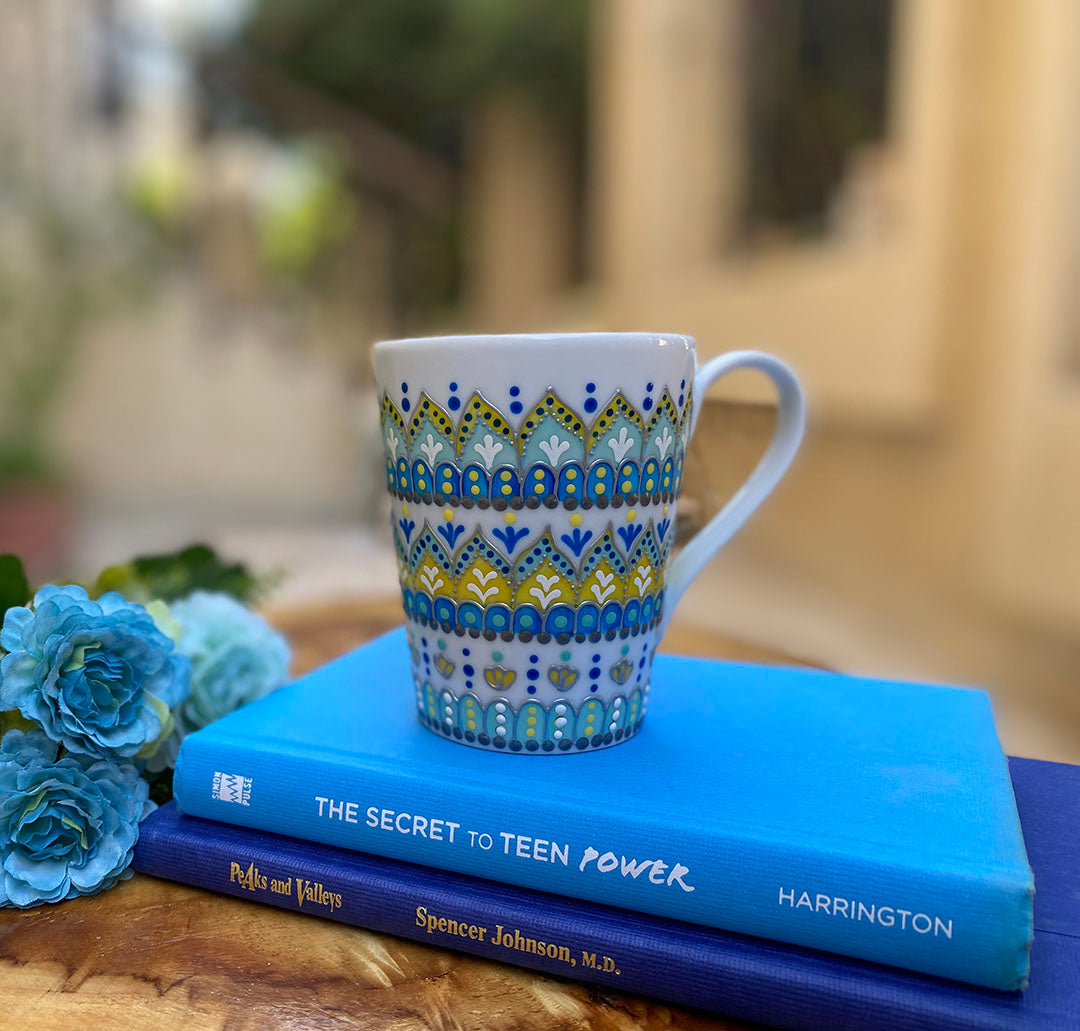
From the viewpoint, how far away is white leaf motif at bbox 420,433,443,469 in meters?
0.36

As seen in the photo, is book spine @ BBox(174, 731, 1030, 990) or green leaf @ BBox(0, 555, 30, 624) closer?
book spine @ BBox(174, 731, 1030, 990)

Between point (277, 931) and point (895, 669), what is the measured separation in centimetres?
151

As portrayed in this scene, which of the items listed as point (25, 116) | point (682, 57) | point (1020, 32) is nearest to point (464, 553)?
point (1020, 32)

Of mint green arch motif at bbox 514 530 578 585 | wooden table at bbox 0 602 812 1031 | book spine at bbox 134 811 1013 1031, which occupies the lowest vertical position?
wooden table at bbox 0 602 812 1031

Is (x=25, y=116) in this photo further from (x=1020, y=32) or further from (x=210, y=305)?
(x=1020, y=32)

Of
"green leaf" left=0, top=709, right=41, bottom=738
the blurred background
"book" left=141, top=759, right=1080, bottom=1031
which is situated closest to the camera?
"book" left=141, top=759, right=1080, bottom=1031

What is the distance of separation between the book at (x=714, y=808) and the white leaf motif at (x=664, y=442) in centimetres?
12

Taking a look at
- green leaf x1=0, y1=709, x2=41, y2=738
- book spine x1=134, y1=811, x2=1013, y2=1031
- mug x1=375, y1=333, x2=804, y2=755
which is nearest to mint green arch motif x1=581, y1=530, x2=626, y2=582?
mug x1=375, y1=333, x2=804, y2=755

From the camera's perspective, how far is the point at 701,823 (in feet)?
1.01

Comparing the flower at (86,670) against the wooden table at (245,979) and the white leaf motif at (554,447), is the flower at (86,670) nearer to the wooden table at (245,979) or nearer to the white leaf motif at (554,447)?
the wooden table at (245,979)

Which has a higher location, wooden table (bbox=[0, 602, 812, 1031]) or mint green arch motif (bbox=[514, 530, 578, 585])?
mint green arch motif (bbox=[514, 530, 578, 585])

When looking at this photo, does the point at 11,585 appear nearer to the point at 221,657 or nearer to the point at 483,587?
the point at 221,657

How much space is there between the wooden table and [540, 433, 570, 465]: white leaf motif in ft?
0.58

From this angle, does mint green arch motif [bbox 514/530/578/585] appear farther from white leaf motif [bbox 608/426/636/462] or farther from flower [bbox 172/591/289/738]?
flower [bbox 172/591/289/738]
